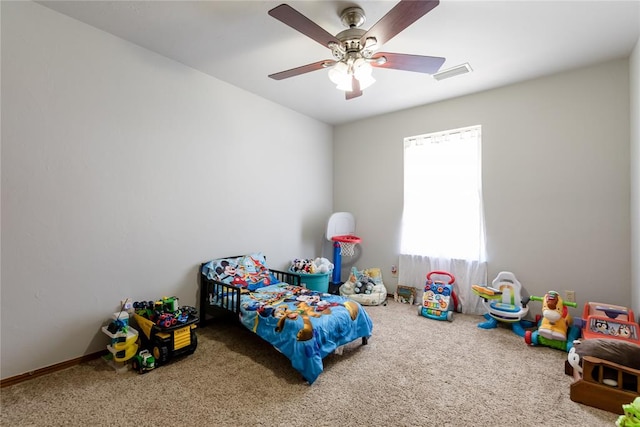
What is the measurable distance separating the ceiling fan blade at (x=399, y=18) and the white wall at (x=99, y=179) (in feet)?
6.52

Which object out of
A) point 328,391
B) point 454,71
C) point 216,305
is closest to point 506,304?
point 328,391

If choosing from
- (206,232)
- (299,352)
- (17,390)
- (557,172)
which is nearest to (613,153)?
(557,172)

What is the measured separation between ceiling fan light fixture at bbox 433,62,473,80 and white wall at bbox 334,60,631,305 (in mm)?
692

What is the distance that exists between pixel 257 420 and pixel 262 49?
9.36ft

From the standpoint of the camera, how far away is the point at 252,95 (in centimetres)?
357

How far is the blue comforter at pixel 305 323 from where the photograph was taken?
2.03 metres

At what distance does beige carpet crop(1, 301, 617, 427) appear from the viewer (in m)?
1.67

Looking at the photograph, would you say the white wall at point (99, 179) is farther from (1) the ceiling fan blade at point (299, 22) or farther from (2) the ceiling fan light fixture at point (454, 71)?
(2) the ceiling fan light fixture at point (454, 71)

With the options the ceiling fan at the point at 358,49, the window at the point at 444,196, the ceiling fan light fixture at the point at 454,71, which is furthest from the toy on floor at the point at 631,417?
the ceiling fan light fixture at the point at 454,71

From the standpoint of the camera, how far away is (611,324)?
2260 millimetres

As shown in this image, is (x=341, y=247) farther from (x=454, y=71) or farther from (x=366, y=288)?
(x=454, y=71)

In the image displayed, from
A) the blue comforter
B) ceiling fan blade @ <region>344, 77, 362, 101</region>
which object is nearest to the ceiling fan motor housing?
ceiling fan blade @ <region>344, 77, 362, 101</region>

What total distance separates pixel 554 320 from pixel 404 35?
283cm

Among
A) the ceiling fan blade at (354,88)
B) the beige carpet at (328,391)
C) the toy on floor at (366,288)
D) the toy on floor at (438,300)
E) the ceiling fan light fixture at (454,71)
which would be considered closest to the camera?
the beige carpet at (328,391)
